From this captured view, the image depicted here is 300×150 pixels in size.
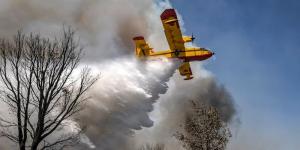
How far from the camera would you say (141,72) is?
55219mm

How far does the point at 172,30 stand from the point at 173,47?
443 cm

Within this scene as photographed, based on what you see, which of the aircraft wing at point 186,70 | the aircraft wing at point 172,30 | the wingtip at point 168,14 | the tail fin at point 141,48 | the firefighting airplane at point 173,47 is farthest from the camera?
the aircraft wing at point 186,70

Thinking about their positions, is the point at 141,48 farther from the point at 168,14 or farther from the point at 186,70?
the point at 168,14

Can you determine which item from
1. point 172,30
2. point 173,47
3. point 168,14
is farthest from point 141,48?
point 168,14

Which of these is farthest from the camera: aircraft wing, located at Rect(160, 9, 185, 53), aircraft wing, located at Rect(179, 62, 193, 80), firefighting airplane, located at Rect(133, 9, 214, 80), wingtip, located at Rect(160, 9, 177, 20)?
aircraft wing, located at Rect(179, 62, 193, 80)

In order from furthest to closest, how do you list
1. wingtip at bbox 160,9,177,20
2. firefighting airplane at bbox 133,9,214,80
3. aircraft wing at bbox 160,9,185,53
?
firefighting airplane at bbox 133,9,214,80, aircraft wing at bbox 160,9,185,53, wingtip at bbox 160,9,177,20

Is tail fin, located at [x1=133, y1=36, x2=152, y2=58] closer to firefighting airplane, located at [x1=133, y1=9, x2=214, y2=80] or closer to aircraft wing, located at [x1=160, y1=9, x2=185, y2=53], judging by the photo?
firefighting airplane, located at [x1=133, y1=9, x2=214, y2=80]

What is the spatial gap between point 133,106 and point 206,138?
12.6m

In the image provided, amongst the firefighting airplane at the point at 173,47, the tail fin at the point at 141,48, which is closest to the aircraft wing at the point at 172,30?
the firefighting airplane at the point at 173,47

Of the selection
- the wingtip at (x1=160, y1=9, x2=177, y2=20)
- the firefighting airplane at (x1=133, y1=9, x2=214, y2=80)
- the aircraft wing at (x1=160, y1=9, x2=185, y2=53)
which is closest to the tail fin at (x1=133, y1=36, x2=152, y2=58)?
the firefighting airplane at (x1=133, y1=9, x2=214, y2=80)

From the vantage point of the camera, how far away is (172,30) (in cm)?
5462

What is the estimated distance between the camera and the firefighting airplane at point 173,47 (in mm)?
52178

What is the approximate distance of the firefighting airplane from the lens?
171 feet

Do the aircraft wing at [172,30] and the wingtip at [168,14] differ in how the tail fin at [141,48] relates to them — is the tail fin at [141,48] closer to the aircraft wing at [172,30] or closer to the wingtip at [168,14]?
the aircraft wing at [172,30]
